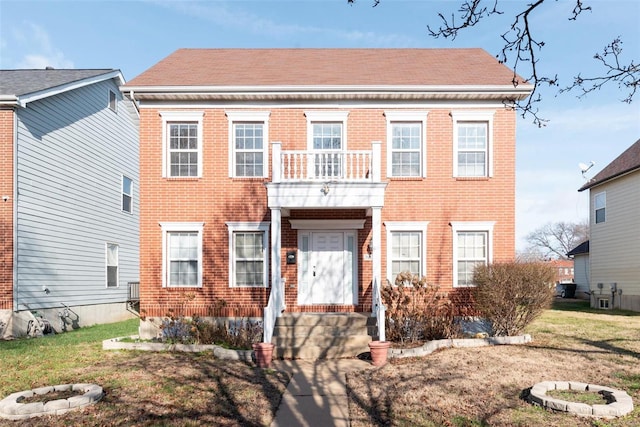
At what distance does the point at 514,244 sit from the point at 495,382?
6.06 m

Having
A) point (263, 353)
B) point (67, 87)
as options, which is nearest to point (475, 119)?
point (263, 353)

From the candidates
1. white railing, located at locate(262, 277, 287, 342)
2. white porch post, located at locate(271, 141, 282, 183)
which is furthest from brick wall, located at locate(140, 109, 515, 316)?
white porch post, located at locate(271, 141, 282, 183)

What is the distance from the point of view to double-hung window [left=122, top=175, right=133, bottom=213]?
20.9 m

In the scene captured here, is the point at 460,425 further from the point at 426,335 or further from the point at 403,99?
the point at 403,99

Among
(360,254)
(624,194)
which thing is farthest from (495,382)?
(624,194)

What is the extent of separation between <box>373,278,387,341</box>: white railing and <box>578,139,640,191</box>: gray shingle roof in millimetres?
13150

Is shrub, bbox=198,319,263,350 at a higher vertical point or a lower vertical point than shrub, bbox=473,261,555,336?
lower

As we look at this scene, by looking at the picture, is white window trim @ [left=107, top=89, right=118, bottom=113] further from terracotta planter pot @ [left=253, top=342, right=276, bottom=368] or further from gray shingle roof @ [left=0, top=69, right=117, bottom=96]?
terracotta planter pot @ [left=253, top=342, right=276, bottom=368]

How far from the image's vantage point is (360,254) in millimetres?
13469

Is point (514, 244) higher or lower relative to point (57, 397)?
higher

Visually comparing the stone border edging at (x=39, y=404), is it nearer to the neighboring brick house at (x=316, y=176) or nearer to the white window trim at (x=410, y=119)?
the neighboring brick house at (x=316, y=176)

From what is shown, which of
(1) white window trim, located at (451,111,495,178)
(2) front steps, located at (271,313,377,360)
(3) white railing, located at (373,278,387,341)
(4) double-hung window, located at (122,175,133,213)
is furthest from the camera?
(4) double-hung window, located at (122,175,133,213)

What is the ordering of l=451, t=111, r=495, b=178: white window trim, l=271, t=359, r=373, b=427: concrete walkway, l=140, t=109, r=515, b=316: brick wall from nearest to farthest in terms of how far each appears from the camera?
l=271, t=359, r=373, b=427: concrete walkway
l=140, t=109, r=515, b=316: brick wall
l=451, t=111, r=495, b=178: white window trim

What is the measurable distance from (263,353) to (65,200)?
10.1m
